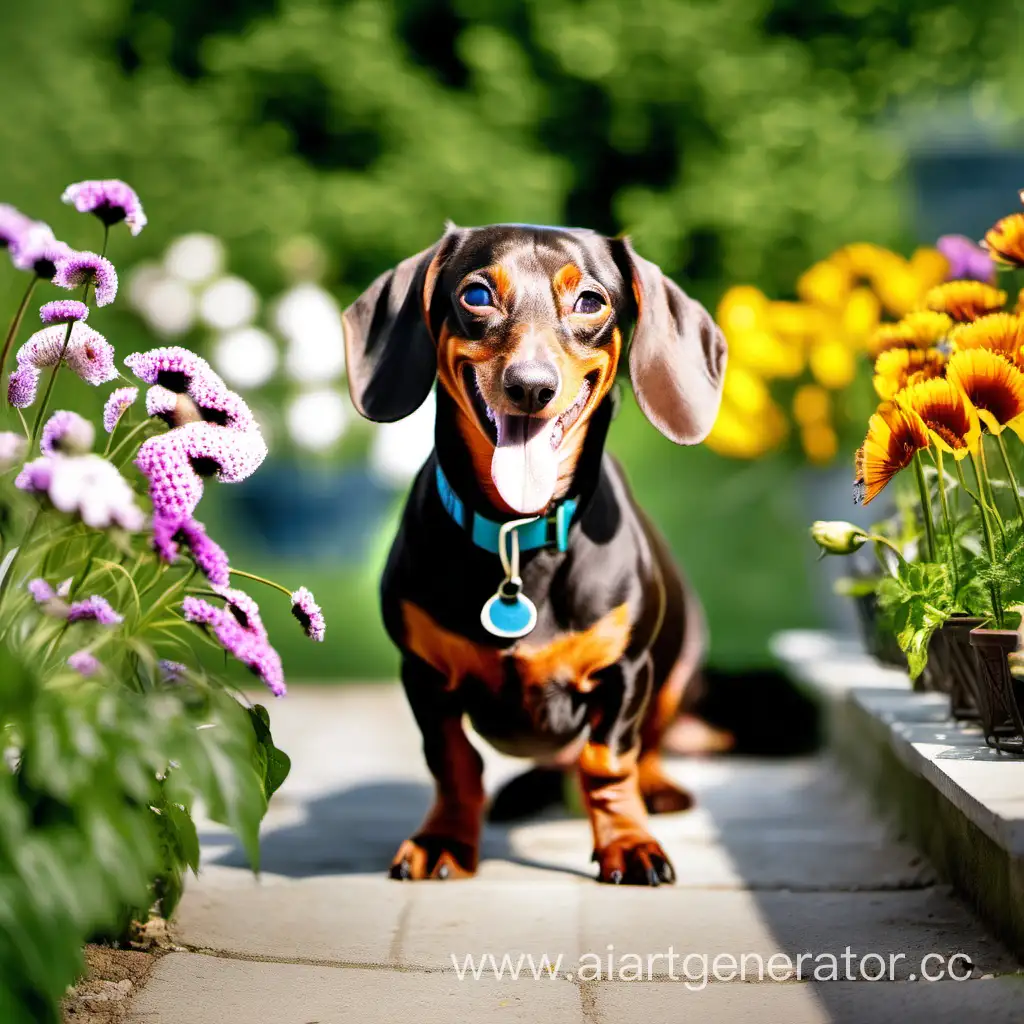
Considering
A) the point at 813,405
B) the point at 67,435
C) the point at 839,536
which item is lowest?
the point at 839,536

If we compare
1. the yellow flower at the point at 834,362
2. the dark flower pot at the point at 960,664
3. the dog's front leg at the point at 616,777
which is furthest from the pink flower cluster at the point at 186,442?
the yellow flower at the point at 834,362

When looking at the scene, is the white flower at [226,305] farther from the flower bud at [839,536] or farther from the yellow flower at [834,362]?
the flower bud at [839,536]

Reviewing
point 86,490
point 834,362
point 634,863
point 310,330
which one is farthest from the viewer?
point 310,330

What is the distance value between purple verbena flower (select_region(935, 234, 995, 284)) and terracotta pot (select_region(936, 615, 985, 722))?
849 mm

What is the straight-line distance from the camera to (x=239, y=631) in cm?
169

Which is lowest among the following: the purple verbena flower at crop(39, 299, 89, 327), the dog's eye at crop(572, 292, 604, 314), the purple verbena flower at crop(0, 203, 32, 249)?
the purple verbena flower at crop(39, 299, 89, 327)

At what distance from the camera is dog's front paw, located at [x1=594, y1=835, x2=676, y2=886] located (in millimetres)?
2299

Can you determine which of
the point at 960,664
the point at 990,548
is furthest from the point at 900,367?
the point at 960,664

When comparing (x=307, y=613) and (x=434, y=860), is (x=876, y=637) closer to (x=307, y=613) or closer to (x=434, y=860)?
(x=434, y=860)

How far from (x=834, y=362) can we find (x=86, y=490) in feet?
10.5

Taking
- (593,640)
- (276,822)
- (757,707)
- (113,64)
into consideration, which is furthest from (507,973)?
(113,64)

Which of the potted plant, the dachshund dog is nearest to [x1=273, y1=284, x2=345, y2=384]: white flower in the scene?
the dachshund dog

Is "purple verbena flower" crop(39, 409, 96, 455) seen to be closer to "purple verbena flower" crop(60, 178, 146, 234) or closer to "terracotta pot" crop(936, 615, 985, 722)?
"purple verbena flower" crop(60, 178, 146, 234)

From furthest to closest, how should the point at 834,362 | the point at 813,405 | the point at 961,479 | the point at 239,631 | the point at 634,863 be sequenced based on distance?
1. the point at 813,405
2. the point at 834,362
3. the point at 634,863
4. the point at 961,479
5. the point at 239,631
